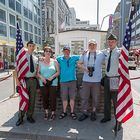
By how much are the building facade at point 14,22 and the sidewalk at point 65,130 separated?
19.5 m

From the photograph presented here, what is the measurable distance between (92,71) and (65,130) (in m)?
1.51

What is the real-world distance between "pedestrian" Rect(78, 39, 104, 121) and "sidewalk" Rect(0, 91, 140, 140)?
609 millimetres

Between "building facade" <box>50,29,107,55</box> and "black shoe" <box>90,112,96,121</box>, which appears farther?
"building facade" <box>50,29,107,55</box>

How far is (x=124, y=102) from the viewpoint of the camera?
15.6 feet

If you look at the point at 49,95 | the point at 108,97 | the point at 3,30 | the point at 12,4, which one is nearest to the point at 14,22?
the point at 12,4

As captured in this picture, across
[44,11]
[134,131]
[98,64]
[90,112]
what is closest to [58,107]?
[90,112]

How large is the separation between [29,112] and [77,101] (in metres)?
1.37

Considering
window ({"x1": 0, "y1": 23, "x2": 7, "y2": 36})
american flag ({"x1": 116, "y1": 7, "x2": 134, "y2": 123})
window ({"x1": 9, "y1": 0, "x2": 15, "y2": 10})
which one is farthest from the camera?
window ({"x1": 9, "y1": 0, "x2": 15, "y2": 10})

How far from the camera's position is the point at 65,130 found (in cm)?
502

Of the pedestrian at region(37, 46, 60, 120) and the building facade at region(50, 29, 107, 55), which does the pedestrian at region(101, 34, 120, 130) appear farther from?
the building facade at region(50, 29, 107, 55)

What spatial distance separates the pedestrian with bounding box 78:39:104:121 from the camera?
5.30 m

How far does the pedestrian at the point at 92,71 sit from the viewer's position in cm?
530

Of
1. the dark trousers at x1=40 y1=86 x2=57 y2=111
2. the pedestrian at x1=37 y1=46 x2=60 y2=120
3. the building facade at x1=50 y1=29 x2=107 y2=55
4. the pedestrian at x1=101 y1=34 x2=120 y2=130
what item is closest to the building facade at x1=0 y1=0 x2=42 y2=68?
the building facade at x1=50 y1=29 x2=107 y2=55

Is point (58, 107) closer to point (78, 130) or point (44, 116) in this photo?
point (44, 116)
